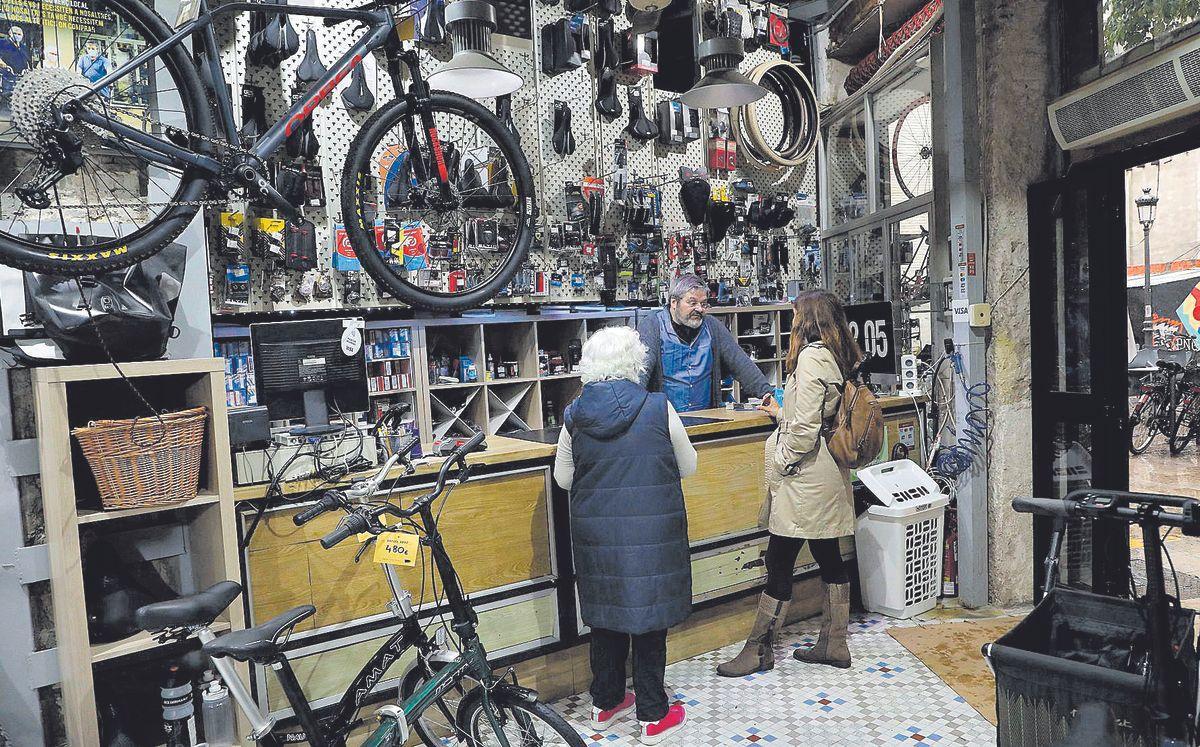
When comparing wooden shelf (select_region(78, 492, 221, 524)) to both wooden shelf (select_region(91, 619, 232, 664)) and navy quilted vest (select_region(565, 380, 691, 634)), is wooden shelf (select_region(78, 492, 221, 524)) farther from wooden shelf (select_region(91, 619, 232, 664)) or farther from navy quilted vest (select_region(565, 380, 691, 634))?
navy quilted vest (select_region(565, 380, 691, 634))

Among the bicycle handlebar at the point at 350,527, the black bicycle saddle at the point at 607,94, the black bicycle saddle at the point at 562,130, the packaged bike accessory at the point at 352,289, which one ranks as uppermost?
the black bicycle saddle at the point at 607,94

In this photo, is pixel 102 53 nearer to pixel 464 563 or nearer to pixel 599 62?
pixel 464 563

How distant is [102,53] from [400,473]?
5.57 ft

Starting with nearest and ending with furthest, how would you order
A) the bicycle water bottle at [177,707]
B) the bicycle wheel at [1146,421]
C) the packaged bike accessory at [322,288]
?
the bicycle water bottle at [177,707], the packaged bike accessory at [322,288], the bicycle wheel at [1146,421]

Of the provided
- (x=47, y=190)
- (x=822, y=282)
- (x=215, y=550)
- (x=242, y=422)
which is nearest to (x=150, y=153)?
(x=47, y=190)

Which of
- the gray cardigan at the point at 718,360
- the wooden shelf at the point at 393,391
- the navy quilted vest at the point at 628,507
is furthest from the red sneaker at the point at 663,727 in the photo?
the wooden shelf at the point at 393,391

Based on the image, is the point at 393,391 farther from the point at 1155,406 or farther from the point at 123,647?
the point at 1155,406

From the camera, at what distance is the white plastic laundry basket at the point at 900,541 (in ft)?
12.9

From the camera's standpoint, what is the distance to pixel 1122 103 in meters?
3.55

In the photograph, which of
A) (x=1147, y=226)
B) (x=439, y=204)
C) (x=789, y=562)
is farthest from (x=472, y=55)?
(x=1147, y=226)

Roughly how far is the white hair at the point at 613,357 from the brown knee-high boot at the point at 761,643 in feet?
4.29

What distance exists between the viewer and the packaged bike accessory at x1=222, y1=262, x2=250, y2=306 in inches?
179

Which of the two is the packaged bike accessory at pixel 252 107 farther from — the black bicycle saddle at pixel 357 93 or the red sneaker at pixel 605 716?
the red sneaker at pixel 605 716

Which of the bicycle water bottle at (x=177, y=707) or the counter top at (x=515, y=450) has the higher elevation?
the counter top at (x=515, y=450)
